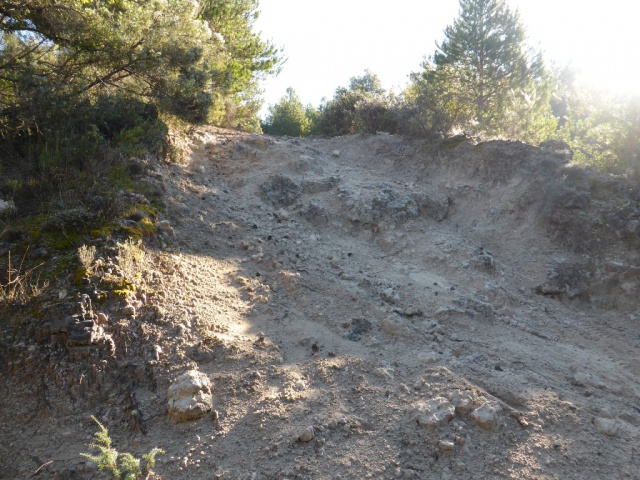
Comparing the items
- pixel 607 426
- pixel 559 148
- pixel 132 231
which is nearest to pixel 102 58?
pixel 132 231

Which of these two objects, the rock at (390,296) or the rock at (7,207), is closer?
the rock at (7,207)

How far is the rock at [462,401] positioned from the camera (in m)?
3.70

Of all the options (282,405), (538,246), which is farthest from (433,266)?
(282,405)

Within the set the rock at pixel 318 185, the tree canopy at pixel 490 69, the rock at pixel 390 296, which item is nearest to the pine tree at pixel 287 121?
the tree canopy at pixel 490 69

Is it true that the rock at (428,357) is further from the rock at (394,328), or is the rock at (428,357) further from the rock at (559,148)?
the rock at (559,148)

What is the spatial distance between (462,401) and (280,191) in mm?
5166

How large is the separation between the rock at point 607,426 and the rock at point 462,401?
108 centimetres

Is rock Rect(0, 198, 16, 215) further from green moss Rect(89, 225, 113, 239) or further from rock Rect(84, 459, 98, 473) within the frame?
rock Rect(84, 459, 98, 473)

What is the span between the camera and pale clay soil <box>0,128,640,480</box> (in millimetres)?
3352

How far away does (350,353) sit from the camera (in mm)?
4430

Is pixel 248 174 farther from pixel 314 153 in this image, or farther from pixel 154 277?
pixel 154 277

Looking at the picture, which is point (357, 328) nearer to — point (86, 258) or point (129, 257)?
point (129, 257)

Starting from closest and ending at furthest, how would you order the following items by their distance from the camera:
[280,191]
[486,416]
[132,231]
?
[486,416] → [132,231] → [280,191]

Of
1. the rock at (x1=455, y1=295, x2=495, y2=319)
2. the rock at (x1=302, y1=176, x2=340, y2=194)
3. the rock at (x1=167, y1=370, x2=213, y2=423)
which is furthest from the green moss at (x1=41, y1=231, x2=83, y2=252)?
the rock at (x1=455, y1=295, x2=495, y2=319)
